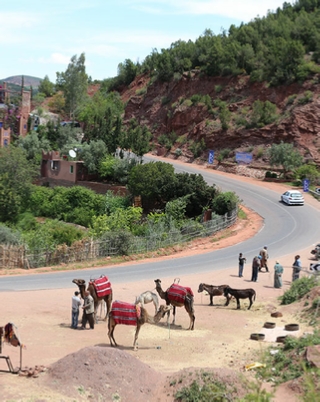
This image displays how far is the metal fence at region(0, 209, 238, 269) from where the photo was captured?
30641mm

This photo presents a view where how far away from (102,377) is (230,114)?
190 ft

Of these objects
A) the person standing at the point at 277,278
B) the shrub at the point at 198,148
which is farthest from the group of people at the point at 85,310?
the shrub at the point at 198,148

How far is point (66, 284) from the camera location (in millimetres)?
26547

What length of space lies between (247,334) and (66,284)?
961 cm

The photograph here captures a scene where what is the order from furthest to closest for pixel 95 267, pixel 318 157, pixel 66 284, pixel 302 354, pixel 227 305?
pixel 318 157
pixel 95 267
pixel 66 284
pixel 227 305
pixel 302 354

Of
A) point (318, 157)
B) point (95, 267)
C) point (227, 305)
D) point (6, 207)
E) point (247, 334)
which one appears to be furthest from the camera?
point (318, 157)

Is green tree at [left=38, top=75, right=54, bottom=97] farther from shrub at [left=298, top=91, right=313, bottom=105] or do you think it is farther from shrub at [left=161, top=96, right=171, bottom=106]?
shrub at [left=298, top=91, right=313, bottom=105]

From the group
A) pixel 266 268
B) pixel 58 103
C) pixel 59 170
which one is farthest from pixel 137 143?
pixel 58 103

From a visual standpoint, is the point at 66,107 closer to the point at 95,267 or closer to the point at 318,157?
the point at 318,157

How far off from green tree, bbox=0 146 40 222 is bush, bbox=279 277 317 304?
2995cm

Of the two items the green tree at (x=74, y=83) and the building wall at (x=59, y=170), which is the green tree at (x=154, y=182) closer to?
the building wall at (x=59, y=170)

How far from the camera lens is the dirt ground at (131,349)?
14398 millimetres

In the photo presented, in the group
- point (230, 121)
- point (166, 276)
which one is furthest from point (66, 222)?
point (230, 121)

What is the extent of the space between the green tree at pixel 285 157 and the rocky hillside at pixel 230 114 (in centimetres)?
400
